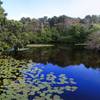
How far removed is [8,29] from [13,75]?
12730 mm

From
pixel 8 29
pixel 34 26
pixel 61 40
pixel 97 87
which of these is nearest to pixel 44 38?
pixel 61 40

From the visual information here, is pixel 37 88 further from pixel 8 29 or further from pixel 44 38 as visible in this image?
pixel 44 38

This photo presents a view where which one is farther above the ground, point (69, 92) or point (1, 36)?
point (1, 36)

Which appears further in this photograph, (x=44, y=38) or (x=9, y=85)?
(x=44, y=38)

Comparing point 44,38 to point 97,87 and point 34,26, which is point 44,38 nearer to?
point 34,26

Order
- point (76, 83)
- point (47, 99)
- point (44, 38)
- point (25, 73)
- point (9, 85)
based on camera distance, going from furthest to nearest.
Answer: point (44, 38), point (25, 73), point (76, 83), point (9, 85), point (47, 99)

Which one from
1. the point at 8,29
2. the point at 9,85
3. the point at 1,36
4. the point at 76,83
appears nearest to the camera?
the point at 9,85

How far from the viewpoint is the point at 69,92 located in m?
10.0

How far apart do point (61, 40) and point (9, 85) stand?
33664 millimetres

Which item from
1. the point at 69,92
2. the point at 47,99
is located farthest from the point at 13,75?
the point at 47,99

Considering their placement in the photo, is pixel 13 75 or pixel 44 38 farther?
pixel 44 38

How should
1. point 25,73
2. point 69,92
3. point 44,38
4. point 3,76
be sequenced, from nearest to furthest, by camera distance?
point 69,92 → point 3,76 → point 25,73 → point 44,38

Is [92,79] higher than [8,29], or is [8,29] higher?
[8,29]

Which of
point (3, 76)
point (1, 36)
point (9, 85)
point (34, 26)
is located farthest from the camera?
point (34, 26)
